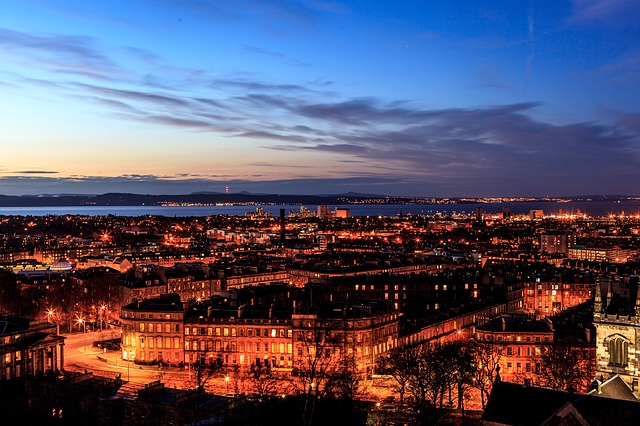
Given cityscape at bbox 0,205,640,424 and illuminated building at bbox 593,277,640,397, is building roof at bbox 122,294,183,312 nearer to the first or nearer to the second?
cityscape at bbox 0,205,640,424

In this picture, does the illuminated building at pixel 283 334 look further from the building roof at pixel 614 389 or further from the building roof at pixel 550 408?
the building roof at pixel 550 408

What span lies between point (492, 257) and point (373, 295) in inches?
2350

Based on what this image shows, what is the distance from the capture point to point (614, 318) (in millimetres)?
30953

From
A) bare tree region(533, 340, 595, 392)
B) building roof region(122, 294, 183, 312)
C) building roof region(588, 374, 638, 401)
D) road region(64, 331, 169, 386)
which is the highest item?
building roof region(588, 374, 638, 401)

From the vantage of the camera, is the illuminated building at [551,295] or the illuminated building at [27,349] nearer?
the illuminated building at [27,349]

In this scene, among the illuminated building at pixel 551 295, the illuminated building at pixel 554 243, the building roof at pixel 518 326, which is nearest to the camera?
the building roof at pixel 518 326

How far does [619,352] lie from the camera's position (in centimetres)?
3105

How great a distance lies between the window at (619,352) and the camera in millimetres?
30703

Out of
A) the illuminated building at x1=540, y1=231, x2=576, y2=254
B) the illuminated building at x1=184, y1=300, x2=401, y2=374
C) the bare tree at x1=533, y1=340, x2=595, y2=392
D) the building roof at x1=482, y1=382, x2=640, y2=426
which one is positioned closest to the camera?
the building roof at x1=482, y1=382, x2=640, y2=426

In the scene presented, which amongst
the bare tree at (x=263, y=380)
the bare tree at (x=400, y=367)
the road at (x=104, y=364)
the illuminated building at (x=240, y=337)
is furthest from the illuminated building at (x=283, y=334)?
the road at (x=104, y=364)

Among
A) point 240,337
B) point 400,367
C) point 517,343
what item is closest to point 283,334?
point 240,337

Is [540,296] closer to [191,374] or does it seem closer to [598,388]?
[191,374]

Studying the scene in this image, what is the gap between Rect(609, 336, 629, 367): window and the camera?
3070cm

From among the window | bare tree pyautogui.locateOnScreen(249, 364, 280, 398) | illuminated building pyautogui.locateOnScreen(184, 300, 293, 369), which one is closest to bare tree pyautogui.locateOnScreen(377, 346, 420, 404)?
bare tree pyautogui.locateOnScreen(249, 364, 280, 398)
